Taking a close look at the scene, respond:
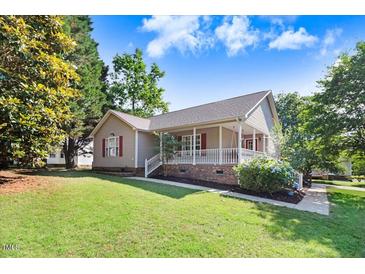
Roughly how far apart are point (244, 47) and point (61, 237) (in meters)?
7.75

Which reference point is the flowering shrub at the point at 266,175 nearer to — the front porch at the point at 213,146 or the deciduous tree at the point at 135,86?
the front porch at the point at 213,146

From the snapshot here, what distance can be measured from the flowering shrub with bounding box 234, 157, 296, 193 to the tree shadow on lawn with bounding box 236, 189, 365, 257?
1643mm

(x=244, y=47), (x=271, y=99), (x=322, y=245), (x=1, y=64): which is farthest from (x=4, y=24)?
(x=271, y=99)

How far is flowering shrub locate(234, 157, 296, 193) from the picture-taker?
30.1 ft

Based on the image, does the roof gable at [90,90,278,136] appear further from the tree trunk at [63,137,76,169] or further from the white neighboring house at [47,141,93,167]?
the white neighboring house at [47,141,93,167]

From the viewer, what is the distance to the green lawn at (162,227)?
4.41 meters

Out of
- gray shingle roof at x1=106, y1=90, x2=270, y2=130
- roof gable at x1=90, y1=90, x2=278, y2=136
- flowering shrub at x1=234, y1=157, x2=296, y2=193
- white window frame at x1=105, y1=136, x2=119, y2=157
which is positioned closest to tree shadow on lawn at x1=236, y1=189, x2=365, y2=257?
flowering shrub at x1=234, y1=157, x2=296, y2=193

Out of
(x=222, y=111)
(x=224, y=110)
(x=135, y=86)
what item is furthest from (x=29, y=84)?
(x=135, y=86)

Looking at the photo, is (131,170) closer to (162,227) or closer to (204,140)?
(204,140)

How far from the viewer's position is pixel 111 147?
16.8 m

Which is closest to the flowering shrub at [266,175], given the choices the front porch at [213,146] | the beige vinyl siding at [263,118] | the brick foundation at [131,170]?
the front porch at [213,146]

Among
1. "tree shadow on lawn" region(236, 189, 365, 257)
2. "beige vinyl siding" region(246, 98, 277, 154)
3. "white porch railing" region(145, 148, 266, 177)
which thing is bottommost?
"tree shadow on lawn" region(236, 189, 365, 257)

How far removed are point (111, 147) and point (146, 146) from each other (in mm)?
2830
